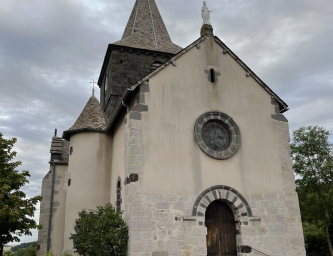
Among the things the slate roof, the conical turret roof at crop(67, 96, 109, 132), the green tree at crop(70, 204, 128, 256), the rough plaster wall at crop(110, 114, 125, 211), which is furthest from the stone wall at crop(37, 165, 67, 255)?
the green tree at crop(70, 204, 128, 256)

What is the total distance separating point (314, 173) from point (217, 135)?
1189cm

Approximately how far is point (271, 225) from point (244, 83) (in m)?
5.30

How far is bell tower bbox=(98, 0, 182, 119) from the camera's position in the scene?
1664cm

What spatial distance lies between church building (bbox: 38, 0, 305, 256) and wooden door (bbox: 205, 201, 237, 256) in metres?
0.03

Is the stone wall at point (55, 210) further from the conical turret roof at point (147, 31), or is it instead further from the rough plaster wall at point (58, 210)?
the conical turret roof at point (147, 31)

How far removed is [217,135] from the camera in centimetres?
1119

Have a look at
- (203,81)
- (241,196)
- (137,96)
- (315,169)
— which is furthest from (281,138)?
(315,169)

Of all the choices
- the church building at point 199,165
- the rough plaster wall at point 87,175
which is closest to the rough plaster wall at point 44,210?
the rough plaster wall at point 87,175

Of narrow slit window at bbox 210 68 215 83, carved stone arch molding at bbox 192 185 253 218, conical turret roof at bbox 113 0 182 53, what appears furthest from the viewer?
conical turret roof at bbox 113 0 182 53

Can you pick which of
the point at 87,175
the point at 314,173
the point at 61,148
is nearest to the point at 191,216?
the point at 87,175

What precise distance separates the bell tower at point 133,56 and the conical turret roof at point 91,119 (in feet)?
2.57

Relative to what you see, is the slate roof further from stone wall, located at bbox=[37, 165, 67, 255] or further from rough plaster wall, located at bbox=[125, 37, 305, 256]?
rough plaster wall, located at bbox=[125, 37, 305, 256]

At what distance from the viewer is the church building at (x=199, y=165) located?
31.2ft

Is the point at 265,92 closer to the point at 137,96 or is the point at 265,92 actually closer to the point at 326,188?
the point at 137,96
